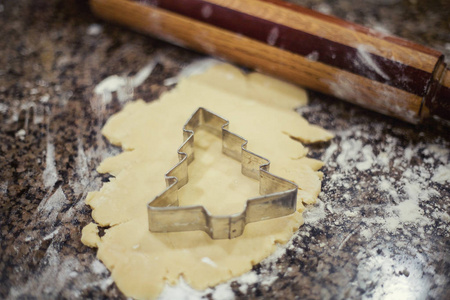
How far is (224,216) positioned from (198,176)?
0.25 metres

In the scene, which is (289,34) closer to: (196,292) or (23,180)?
(196,292)

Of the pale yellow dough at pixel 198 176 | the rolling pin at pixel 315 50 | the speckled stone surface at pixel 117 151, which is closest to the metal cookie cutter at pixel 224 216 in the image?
the pale yellow dough at pixel 198 176

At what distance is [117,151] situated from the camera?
149 cm

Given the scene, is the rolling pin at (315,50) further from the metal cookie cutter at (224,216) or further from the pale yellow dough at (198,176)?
the metal cookie cutter at (224,216)

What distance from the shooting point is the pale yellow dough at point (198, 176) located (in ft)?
3.82

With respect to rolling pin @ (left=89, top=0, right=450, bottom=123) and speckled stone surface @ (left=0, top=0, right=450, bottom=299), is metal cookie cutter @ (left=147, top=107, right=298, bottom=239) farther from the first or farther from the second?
rolling pin @ (left=89, top=0, right=450, bottom=123)

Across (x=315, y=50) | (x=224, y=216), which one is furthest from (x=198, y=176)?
(x=315, y=50)

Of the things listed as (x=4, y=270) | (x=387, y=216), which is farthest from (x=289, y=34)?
(x=4, y=270)

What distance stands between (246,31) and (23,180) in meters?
0.97

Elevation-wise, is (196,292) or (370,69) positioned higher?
(370,69)

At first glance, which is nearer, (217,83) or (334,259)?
(334,259)

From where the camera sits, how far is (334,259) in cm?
121

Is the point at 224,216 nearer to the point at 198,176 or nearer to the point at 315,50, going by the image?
the point at 198,176

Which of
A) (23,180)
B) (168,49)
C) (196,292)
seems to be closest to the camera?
(196,292)
